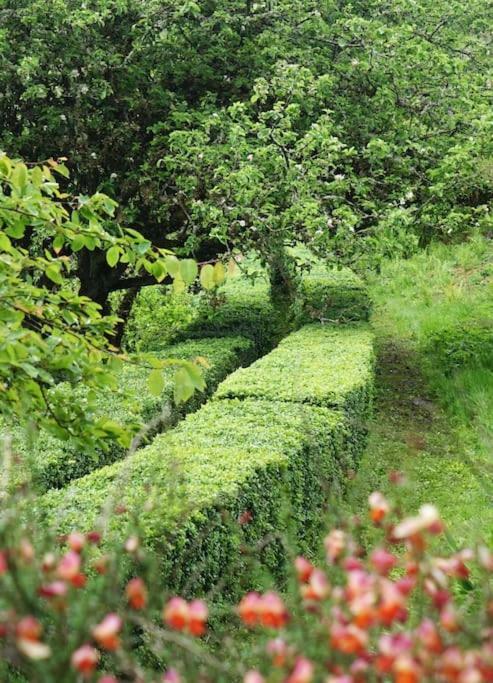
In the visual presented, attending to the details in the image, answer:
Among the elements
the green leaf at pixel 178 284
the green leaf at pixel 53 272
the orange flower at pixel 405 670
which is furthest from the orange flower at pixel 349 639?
the green leaf at pixel 53 272

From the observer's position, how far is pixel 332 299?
14922mm

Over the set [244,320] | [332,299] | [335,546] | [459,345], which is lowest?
[244,320]

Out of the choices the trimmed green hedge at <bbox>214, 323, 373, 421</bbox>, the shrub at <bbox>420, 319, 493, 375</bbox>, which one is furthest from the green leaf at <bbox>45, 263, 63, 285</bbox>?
the shrub at <bbox>420, 319, 493, 375</bbox>

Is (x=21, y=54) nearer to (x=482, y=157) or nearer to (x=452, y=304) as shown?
(x=482, y=157)

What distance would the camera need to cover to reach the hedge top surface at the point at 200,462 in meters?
4.24

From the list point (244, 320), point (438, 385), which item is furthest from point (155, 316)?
point (438, 385)

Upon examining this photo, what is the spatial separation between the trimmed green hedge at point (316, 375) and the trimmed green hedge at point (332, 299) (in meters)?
0.61

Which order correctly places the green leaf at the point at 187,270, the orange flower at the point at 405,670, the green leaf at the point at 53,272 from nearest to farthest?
the orange flower at the point at 405,670 → the green leaf at the point at 187,270 → the green leaf at the point at 53,272

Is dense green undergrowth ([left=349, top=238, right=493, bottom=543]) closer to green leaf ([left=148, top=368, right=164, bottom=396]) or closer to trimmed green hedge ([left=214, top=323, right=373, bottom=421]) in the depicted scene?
trimmed green hedge ([left=214, top=323, right=373, bottom=421])

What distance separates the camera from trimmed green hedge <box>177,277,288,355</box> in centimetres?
1447

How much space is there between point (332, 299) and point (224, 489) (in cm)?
1028

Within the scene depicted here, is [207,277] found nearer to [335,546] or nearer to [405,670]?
[335,546]

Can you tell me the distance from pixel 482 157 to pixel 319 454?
678 cm

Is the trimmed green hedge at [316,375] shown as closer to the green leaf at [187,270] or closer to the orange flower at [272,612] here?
the green leaf at [187,270]
